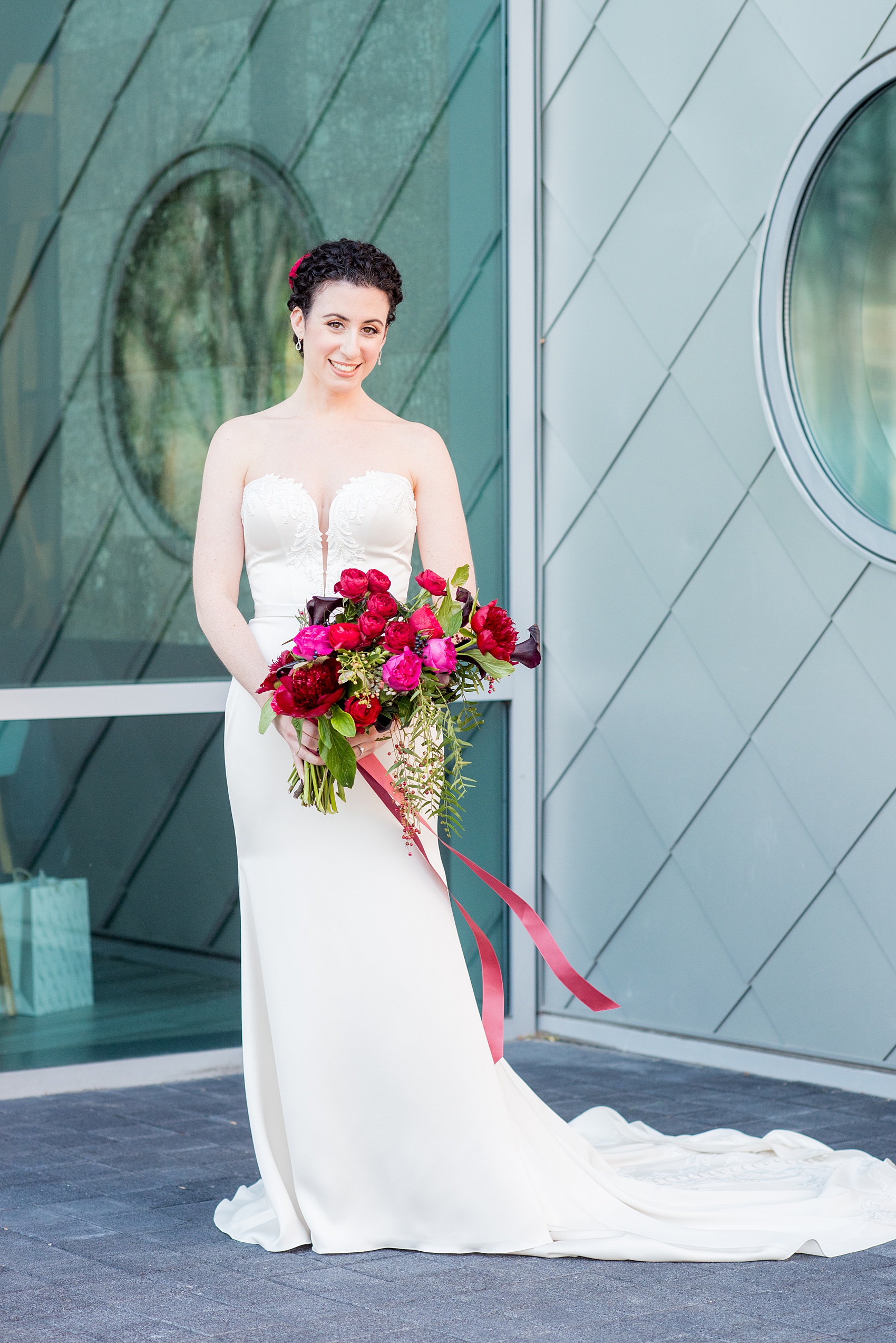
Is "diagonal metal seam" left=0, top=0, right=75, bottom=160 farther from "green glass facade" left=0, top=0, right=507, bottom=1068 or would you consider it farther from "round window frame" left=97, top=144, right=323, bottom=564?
"round window frame" left=97, top=144, right=323, bottom=564

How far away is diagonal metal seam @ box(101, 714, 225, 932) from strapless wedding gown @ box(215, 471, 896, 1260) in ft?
5.47

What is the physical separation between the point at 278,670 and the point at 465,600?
0.42 m

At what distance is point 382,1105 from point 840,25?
3.62 metres

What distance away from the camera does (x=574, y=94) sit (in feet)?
20.6

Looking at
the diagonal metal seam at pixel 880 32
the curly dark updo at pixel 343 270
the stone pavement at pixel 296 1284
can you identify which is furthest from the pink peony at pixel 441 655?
the diagonal metal seam at pixel 880 32

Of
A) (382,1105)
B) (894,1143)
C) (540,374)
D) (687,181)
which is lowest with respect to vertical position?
(894,1143)

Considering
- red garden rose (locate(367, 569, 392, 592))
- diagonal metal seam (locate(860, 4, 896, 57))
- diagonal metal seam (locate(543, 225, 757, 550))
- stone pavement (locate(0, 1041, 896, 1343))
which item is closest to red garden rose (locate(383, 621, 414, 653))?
red garden rose (locate(367, 569, 392, 592))

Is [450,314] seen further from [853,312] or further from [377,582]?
[377,582]

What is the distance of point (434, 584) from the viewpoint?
11.7 ft

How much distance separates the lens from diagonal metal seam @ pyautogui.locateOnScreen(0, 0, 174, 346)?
A: 5324 mm

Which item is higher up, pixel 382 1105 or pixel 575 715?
pixel 575 715

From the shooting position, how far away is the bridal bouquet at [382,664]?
3494 millimetres

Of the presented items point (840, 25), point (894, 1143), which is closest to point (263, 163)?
point (840, 25)

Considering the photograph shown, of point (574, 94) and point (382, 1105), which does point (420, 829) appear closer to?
point (382, 1105)
